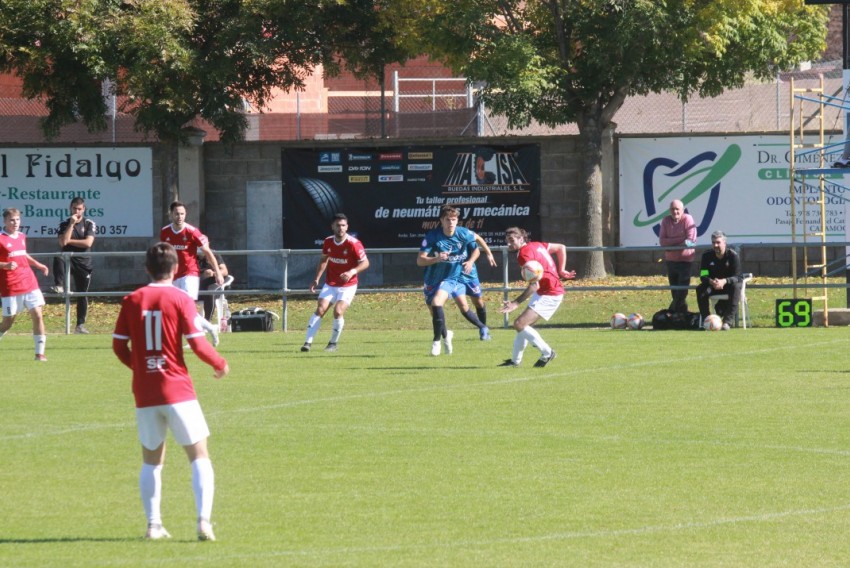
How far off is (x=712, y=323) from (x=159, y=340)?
15.7m

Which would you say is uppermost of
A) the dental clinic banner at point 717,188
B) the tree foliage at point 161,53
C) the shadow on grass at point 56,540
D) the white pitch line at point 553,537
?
the tree foliage at point 161,53

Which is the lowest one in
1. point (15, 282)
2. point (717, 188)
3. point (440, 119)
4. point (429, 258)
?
point (15, 282)

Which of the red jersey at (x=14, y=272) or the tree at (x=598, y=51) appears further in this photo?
the tree at (x=598, y=51)

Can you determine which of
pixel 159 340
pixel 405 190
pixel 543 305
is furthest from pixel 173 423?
pixel 405 190

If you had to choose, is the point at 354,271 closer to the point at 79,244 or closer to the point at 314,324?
the point at 314,324

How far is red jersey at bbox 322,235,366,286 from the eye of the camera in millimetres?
19891

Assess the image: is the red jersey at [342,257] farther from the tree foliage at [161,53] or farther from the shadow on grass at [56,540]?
the shadow on grass at [56,540]

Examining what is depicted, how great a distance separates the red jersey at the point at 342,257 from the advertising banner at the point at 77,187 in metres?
11.7

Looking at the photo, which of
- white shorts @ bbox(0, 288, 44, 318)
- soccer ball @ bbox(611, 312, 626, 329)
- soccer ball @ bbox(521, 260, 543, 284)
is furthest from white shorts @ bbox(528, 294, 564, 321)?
white shorts @ bbox(0, 288, 44, 318)

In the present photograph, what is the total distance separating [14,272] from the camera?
18.7 metres

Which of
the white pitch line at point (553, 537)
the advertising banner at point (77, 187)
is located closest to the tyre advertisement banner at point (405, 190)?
the advertising banner at point (77, 187)

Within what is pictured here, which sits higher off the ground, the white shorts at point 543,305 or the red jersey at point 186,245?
the red jersey at point 186,245

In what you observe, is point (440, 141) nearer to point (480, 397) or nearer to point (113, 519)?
point (480, 397)

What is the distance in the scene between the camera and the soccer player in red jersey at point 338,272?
19739 mm
